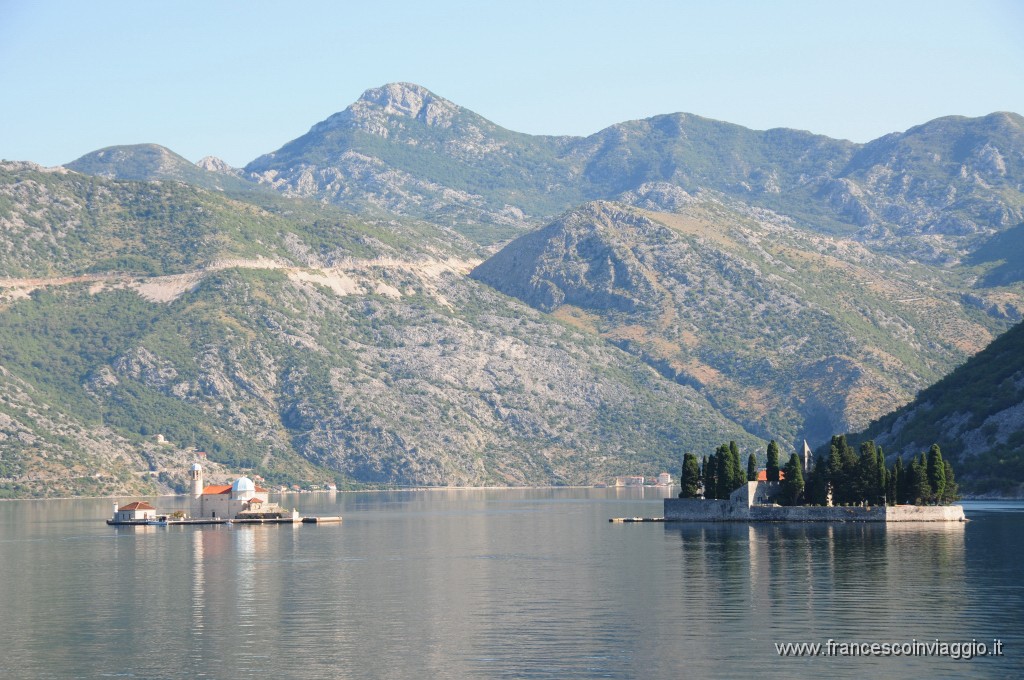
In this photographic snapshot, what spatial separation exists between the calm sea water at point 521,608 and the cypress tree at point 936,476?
75.3ft

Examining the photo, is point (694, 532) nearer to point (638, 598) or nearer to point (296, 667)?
point (638, 598)

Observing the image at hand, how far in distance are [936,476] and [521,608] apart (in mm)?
101990

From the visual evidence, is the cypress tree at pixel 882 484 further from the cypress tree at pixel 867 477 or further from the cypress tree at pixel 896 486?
the cypress tree at pixel 896 486

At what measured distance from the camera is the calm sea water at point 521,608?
3342 inches

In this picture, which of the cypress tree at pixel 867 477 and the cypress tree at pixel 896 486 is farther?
the cypress tree at pixel 896 486

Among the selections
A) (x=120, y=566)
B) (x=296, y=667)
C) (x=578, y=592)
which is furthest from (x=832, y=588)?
(x=120, y=566)

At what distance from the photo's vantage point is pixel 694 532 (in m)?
189

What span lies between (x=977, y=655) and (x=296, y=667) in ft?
120

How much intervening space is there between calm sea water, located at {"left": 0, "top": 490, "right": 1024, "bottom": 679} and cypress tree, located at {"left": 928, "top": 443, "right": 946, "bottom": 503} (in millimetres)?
22938

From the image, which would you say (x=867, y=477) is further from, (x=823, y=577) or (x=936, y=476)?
(x=823, y=577)

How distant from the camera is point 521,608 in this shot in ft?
357

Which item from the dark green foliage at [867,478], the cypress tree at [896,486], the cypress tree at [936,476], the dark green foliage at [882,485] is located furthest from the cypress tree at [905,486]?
the cypress tree at [936,476]

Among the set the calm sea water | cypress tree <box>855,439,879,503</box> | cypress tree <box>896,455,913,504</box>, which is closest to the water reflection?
the calm sea water

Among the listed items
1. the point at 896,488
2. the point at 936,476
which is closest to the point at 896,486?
the point at 896,488
